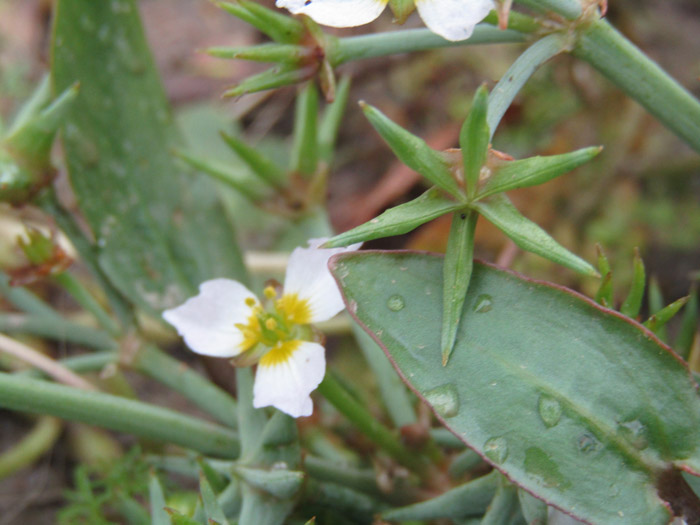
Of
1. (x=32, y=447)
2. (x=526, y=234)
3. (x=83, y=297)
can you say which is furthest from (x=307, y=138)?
(x=32, y=447)

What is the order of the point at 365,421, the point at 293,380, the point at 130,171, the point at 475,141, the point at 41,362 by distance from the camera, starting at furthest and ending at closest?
the point at 130,171, the point at 41,362, the point at 365,421, the point at 293,380, the point at 475,141

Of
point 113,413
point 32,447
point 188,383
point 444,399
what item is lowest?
point 32,447

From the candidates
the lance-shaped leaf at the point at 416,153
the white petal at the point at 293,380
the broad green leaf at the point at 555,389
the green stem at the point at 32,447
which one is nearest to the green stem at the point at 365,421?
the white petal at the point at 293,380

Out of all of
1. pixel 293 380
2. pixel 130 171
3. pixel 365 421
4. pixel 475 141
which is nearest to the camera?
pixel 475 141

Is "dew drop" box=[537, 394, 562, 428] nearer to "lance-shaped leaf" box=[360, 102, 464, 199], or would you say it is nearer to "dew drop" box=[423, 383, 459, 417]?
"dew drop" box=[423, 383, 459, 417]

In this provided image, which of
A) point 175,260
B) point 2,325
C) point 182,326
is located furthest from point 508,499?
point 2,325

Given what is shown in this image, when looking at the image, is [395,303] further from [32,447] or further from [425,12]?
[32,447]

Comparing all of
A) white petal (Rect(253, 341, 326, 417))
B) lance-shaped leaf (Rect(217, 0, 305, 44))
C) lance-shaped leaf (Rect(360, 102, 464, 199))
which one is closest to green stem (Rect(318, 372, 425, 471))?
white petal (Rect(253, 341, 326, 417))

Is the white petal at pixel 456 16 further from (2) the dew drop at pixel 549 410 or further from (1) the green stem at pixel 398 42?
(2) the dew drop at pixel 549 410
